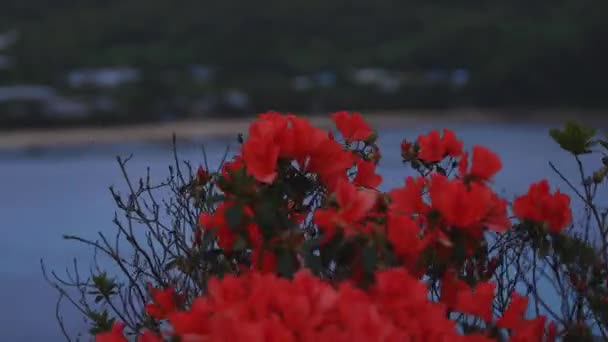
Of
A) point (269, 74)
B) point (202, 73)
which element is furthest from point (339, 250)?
point (202, 73)

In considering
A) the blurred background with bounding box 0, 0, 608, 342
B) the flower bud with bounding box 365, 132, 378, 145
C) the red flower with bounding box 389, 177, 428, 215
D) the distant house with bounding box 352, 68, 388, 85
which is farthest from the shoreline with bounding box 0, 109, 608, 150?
the red flower with bounding box 389, 177, 428, 215

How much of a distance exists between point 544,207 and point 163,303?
0.45 m

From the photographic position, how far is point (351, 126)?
1.37 metres

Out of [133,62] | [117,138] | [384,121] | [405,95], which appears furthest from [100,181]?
[133,62]

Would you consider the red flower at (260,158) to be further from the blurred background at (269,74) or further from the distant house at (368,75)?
the distant house at (368,75)

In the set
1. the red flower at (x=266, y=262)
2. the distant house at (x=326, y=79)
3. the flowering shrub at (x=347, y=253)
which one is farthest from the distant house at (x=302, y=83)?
the red flower at (x=266, y=262)

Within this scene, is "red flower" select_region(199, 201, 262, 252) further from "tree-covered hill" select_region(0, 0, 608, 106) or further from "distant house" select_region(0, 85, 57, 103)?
"tree-covered hill" select_region(0, 0, 608, 106)

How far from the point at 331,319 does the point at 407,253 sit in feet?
0.52

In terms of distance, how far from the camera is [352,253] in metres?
1.03

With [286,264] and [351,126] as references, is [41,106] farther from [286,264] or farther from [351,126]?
[286,264]

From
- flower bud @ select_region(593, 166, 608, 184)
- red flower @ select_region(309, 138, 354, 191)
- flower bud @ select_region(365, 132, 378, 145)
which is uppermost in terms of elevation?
flower bud @ select_region(365, 132, 378, 145)

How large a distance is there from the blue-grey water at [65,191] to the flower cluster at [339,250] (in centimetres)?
74

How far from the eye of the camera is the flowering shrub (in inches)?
35.6

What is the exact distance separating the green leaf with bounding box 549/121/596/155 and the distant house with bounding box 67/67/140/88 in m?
13.0
